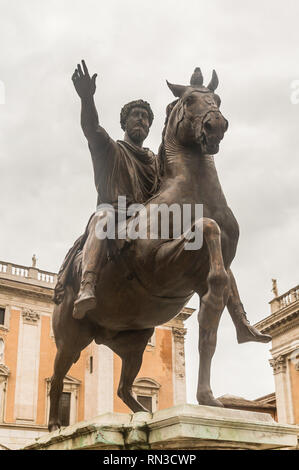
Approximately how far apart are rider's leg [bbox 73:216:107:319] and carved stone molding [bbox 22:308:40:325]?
27638 millimetres

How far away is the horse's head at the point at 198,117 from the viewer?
4.39 meters

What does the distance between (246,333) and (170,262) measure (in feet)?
2.87

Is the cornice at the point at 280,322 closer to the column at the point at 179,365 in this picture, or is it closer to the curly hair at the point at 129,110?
the column at the point at 179,365

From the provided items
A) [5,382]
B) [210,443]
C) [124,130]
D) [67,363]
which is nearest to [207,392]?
[210,443]

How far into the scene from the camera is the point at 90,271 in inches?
181

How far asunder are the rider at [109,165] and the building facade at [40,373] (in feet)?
84.4

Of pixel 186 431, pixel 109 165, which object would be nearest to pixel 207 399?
pixel 186 431

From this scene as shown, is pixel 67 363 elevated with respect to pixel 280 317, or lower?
lower

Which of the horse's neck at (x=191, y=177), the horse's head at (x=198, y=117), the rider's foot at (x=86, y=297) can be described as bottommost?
the rider's foot at (x=86, y=297)

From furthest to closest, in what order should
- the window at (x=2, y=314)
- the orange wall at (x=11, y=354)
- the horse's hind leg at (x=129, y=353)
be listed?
the window at (x=2, y=314) → the orange wall at (x=11, y=354) → the horse's hind leg at (x=129, y=353)

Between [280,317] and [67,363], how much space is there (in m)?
27.9

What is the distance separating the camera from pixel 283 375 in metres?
32.5

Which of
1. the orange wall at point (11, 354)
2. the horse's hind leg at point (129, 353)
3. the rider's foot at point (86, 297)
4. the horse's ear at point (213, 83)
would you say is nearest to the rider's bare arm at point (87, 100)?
the horse's ear at point (213, 83)
